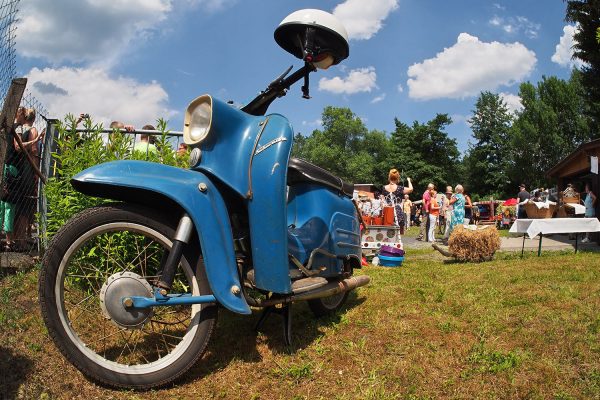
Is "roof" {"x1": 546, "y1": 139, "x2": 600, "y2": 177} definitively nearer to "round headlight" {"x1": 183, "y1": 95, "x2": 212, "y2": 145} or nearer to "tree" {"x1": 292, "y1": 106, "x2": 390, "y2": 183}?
"round headlight" {"x1": 183, "y1": 95, "x2": 212, "y2": 145}

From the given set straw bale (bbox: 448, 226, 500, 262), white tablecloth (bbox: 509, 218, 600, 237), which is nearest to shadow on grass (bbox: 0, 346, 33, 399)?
straw bale (bbox: 448, 226, 500, 262)

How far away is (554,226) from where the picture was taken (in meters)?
8.20

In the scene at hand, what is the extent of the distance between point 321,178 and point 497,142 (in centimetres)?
5695

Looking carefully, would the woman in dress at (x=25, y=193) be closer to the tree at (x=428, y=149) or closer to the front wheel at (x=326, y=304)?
the front wheel at (x=326, y=304)

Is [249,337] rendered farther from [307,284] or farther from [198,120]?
[198,120]

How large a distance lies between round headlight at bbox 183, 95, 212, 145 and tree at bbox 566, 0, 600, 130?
629 inches

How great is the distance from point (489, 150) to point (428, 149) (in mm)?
7122

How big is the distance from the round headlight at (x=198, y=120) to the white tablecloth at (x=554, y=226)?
7.16m

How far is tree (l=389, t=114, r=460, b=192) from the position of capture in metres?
55.2

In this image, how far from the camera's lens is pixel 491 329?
338cm

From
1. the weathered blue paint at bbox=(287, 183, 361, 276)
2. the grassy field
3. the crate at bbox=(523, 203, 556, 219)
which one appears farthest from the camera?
the crate at bbox=(523, 203, 556, 219)

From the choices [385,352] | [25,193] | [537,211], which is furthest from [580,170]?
[25,193]

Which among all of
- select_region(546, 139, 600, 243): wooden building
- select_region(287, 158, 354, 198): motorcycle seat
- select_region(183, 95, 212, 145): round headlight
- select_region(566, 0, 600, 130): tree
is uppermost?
select_region(566, 0, 600, 130): tree

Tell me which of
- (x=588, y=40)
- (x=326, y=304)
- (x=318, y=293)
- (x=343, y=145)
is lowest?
(x=326, y=304)
